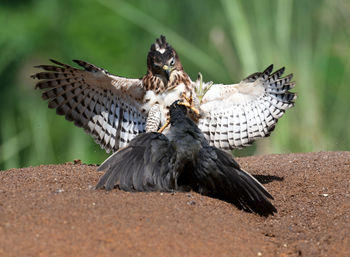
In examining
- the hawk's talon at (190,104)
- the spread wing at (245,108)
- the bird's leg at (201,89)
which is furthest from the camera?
the bird's leg at (201,89)

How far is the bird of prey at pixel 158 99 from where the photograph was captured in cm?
637

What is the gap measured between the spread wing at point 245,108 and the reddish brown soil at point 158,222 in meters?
1.02

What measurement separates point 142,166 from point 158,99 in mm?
1694

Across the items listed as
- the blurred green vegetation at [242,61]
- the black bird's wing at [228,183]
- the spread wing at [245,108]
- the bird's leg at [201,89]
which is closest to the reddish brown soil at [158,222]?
the black bird's wing at [228,183]

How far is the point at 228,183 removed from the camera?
16.4 ft

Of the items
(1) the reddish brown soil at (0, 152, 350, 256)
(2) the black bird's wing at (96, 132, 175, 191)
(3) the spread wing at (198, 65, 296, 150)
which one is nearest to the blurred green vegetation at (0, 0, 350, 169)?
(3) the spread wing at (198, 65, 296, 150)

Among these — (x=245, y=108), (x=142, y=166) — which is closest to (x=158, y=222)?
(x=142, y=166)

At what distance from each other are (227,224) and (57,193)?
1.31 meters

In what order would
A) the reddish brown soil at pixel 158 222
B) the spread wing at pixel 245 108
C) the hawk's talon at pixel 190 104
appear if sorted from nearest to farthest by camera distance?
the reddish brown soil at pixel 158 222
the hawk's talon at pixel 190 104
the spread wing at pixel 245 108

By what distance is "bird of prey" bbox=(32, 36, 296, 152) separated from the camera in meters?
6.37

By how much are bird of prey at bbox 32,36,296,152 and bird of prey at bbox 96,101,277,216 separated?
126 cm

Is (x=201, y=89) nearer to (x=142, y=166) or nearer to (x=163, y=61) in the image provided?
(x=163, y=61)

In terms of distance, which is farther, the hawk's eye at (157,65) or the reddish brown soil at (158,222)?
the hawk's eye at (157,65)

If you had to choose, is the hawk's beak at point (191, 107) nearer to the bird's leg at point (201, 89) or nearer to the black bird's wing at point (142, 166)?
the bird's leg at point (201, 89)
